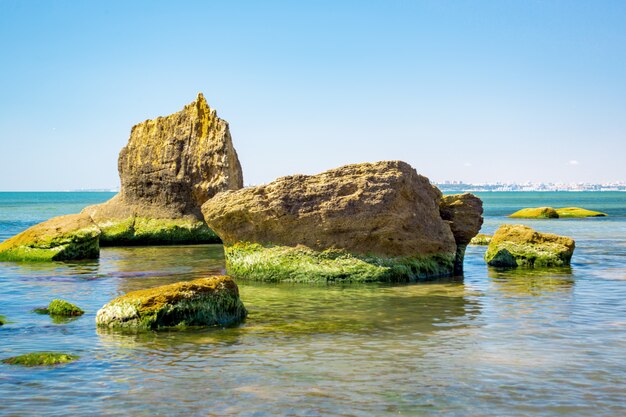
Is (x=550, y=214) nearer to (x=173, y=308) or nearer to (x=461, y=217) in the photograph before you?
(x=461, y=217)

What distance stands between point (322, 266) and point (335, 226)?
1191 millimetres

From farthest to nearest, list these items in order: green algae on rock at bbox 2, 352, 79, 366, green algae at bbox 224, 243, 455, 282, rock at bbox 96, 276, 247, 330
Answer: green algae at bbox 224, 243, 455, 282 < rock at bbox 96, 276, 247, 330 < green algae on rock at bbox 2, 352, 79, 366

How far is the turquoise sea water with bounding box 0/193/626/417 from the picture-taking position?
357 inches

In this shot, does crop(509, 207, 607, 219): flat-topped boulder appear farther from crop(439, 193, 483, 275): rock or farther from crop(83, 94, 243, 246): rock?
crop(439, 193, 483, 275): rock

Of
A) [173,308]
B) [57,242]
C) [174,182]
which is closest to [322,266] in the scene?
[173,308]

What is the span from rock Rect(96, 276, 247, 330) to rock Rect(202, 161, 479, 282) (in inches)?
259

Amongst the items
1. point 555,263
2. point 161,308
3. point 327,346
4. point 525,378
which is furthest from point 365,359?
point 555,263

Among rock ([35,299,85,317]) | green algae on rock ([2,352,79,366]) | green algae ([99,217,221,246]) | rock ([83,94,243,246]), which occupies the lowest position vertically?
green algae on rock ([2,352,79,366])

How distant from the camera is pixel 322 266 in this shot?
811 inches

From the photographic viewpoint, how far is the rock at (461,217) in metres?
23.5

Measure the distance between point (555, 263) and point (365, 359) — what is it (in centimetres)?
1540

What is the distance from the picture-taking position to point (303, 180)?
21.2 metres

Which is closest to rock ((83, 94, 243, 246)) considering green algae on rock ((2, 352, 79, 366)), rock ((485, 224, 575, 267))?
rock ((485, 224, 575, 267))

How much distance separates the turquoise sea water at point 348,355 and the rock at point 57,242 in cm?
697
